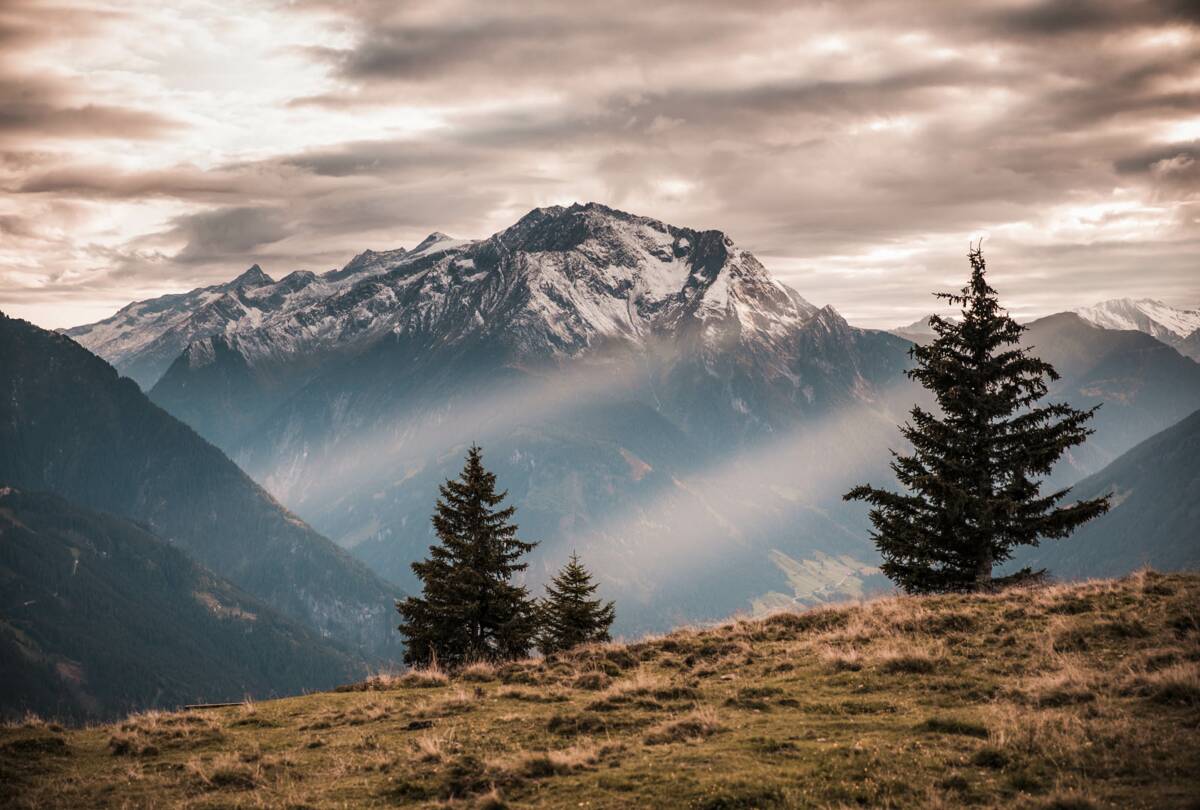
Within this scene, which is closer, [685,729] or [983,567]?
[685,729]

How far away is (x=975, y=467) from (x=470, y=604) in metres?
23.0

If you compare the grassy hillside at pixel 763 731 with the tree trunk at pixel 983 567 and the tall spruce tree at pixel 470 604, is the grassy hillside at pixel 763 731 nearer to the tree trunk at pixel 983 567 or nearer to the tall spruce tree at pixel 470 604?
the tree trunk at pixel 983 567

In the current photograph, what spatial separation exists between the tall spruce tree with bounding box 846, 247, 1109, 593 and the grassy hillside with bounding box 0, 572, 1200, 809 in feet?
21.5

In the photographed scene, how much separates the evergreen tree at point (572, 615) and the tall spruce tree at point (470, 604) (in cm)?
272

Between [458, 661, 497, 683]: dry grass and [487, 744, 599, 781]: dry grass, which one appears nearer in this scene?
[487, 744, 599, 781]: dry grass

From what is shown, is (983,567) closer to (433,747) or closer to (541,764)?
(541,764)

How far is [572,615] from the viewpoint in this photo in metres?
46.9

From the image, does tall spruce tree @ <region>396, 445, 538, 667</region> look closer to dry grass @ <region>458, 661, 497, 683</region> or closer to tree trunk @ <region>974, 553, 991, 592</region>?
dry grass @ <region>458, 661, 497, 683</region>

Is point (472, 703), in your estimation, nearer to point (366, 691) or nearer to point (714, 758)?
point (366, 691)

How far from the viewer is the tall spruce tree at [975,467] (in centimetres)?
3206

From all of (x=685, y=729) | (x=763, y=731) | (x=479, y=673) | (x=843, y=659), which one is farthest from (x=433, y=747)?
(x=843, y=659)

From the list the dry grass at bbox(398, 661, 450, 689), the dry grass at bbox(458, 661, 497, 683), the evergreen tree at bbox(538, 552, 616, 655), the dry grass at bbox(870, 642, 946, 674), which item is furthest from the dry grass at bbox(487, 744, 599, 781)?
the evergreen tree at bbox(538, 552, 616, 655)

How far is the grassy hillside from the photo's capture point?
43.3ft

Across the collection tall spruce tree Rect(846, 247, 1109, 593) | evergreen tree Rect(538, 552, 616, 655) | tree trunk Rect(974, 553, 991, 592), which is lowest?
evergreen tree Rect(538, 552, 616, 655)
